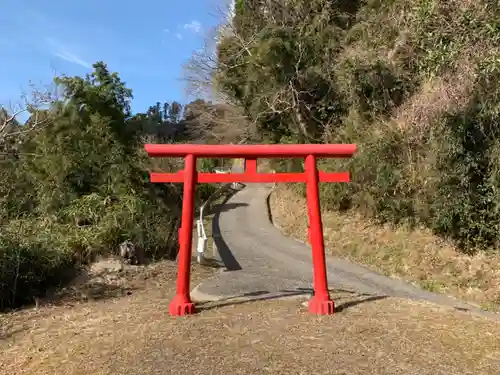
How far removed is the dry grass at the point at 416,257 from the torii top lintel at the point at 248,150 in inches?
170

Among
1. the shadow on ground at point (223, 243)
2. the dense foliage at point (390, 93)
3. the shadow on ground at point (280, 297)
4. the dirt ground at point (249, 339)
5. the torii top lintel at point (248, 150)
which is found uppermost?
the dense foliage at point (390, 93)

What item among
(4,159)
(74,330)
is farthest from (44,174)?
(74,330)

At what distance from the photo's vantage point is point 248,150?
581 centimetres

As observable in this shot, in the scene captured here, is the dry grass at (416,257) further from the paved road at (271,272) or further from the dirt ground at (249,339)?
the dirt ground at (249,339)

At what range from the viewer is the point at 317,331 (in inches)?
193

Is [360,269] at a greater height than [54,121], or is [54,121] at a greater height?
[54,121]

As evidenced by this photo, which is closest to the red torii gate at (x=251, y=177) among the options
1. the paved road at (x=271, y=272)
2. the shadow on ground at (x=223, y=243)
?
the paved road at (x=271, y=272)

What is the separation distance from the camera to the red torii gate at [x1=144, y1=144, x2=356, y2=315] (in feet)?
18.6

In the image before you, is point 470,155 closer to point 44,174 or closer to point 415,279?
point 415,279

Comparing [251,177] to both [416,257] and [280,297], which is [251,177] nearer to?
[280,297]

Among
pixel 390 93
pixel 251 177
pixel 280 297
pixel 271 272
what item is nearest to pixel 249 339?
pixel 280 297

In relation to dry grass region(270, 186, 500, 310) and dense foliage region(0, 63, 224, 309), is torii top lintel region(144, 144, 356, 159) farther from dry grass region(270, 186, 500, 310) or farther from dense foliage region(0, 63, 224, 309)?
dry grass region(270, 186, 500, 310)

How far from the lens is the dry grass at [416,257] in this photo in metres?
8.36

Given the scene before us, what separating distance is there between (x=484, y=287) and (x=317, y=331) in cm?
495
